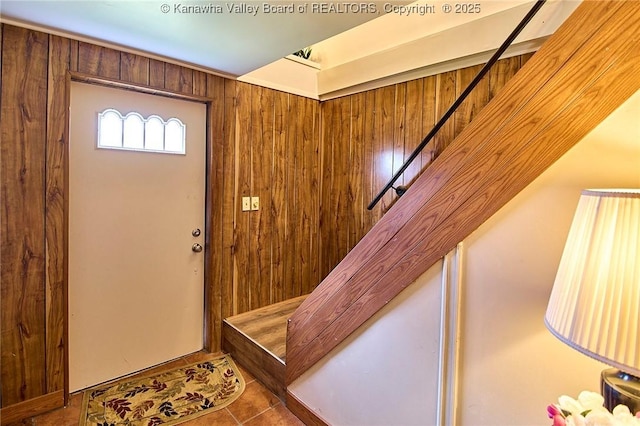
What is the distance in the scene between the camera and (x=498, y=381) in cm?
110

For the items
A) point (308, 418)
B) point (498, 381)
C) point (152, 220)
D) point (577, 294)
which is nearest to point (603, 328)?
point (577, 294)

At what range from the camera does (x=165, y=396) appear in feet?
6.56

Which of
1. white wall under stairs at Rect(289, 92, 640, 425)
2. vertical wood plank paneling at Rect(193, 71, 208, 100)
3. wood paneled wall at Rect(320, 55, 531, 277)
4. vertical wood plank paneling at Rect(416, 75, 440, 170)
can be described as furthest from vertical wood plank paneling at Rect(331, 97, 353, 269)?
white wall under stairs at Rect(289, 92, 640, 425)

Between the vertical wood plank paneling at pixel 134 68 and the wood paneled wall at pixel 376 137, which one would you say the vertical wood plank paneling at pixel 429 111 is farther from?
the vertical wood plank paneling at pixel 134 68

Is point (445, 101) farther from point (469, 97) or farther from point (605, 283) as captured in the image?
point (605, 283)

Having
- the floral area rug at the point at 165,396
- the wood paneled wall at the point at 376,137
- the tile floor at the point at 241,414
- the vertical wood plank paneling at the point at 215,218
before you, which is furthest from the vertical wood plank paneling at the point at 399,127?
the floral area rug at the point at 165,396

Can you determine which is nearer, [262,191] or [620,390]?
[620,390]

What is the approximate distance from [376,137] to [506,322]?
188 centimetres

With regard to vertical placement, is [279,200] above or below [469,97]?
below

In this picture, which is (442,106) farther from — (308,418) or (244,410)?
(244,410)

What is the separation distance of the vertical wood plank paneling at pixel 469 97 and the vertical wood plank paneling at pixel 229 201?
1.64 meters

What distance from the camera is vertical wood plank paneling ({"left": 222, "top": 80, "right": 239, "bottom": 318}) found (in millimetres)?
2455

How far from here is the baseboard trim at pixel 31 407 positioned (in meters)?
1.73

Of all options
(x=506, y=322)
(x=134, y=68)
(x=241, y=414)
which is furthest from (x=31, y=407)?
(x=506, y=322)
